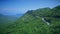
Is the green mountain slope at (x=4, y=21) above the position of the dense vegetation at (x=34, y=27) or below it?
above

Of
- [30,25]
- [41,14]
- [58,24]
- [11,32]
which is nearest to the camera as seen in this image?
[11,32]

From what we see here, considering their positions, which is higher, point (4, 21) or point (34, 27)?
point (4, 21)

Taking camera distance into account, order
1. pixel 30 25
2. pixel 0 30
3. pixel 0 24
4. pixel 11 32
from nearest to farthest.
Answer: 1. pixel 0 24
2. pixel 0 30
3. pixel 11 32
4. pixel 30 25

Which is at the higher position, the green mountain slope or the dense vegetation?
the green mountain slope

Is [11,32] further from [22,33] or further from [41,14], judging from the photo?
[41,14]

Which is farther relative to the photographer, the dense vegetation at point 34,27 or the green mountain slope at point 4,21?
the dense vegetation at point 34,27

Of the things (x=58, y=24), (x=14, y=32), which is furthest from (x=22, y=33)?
(x=58, y=24)

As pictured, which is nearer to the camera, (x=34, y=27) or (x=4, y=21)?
(x=4, y=21)

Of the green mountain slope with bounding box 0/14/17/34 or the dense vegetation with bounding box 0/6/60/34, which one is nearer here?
the green mountain slope with bounding box 0/14/17/34

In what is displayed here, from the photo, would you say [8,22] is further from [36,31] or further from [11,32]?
[36,31]

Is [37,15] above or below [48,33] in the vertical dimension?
above

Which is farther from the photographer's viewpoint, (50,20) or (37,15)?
(37,15)
